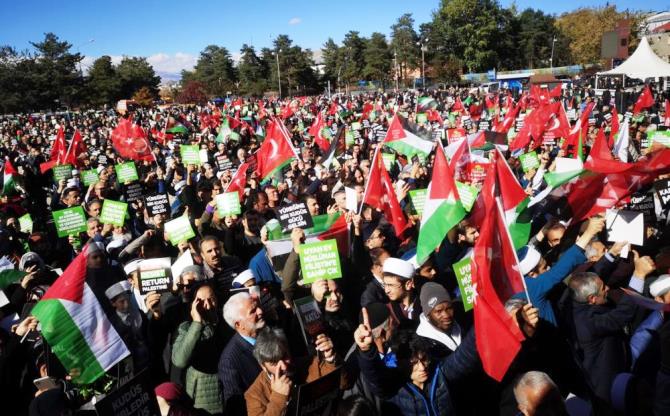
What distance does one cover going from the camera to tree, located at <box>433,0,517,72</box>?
78125mm

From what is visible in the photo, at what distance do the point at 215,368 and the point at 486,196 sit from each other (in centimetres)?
270

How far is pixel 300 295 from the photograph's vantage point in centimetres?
471

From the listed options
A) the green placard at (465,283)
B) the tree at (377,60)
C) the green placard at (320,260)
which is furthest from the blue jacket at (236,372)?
the tree at (377,60)

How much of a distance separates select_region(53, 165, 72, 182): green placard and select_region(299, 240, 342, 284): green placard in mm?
8396

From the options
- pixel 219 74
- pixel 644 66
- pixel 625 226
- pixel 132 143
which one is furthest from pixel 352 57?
pixel 625 226

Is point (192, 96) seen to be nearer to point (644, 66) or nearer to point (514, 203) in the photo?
point (644, 66)

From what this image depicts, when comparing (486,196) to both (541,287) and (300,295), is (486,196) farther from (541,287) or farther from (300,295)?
(300,295)

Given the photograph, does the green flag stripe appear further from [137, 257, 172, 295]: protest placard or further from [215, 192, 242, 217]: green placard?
[215, 192, 242, 217]: green placard

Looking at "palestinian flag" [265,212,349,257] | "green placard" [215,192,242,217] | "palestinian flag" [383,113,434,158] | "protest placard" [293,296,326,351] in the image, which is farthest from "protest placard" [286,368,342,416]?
"palestinian flag" [383,113,434,158]

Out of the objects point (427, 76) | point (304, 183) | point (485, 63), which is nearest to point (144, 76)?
point (427, 76)

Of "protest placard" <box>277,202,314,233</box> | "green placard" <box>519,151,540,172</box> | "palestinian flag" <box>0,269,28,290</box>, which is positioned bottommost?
"green placard" <box>519,151,540,172</box>

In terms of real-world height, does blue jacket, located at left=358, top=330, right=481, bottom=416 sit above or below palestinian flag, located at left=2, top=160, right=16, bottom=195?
below

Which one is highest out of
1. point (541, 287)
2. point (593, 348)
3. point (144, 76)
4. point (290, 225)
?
point (144, 76)

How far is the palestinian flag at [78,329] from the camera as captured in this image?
304 centimetres
